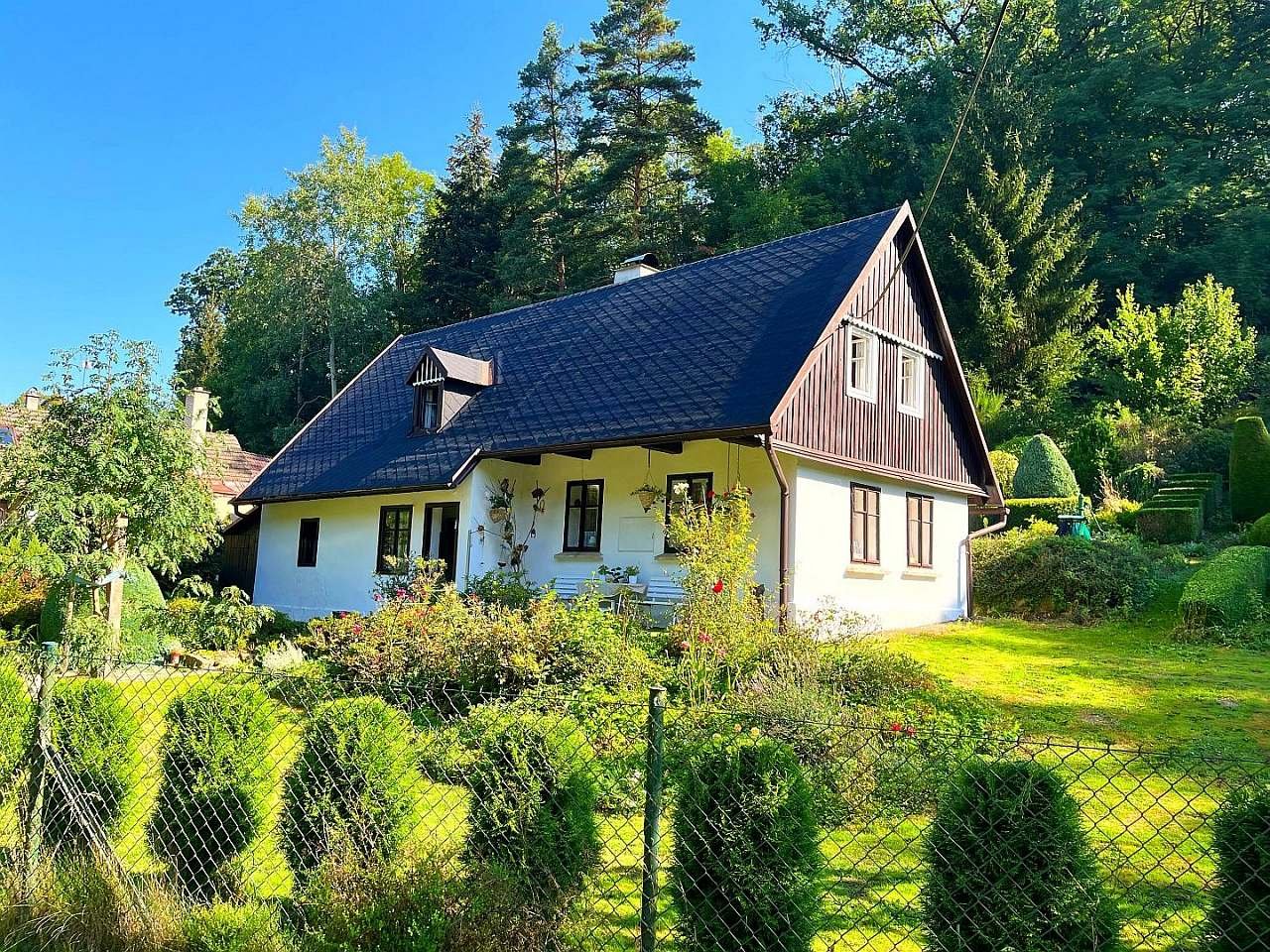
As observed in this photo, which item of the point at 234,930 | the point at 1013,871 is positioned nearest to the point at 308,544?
the point at 234,930

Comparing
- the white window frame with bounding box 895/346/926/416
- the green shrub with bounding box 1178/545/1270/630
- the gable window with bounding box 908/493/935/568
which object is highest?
the white window frame with bounding box 895/346/926/416

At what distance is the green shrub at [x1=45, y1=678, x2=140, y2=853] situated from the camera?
4.36 metres

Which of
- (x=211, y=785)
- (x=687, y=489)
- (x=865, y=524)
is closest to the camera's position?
(x=211, y=785)

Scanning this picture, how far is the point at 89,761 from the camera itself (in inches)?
173

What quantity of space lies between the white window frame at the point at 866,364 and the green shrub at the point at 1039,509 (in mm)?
7030

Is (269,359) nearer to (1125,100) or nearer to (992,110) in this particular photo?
(992,110)

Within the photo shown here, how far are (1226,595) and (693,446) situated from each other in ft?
27.3

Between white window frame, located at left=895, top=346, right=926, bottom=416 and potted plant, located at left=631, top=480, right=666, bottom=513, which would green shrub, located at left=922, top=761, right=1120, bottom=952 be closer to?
potted plant, located at left=631, top=480, right=666, bottom=513

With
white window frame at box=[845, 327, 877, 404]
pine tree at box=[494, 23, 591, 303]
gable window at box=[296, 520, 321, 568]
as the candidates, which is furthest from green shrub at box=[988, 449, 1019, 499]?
pine tree at box=[494, 23, 591, 303]

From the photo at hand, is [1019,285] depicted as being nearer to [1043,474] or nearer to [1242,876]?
[1043,474]

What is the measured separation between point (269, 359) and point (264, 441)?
4178mm

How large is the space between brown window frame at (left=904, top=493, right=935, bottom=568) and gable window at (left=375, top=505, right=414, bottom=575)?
9.27 metres

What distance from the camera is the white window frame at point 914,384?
15.8m

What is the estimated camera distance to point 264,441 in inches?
1711
